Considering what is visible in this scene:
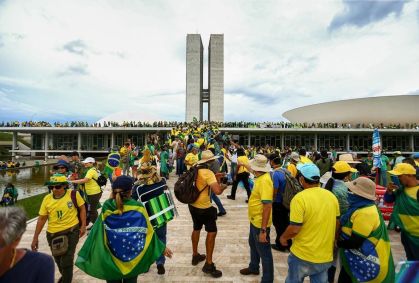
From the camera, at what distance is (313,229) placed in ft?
8.32

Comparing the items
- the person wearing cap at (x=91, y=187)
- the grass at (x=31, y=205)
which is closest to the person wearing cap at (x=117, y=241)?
the person wearing cap at (x=91, y=187)

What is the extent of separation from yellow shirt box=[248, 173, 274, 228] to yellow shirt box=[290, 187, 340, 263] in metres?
0.68

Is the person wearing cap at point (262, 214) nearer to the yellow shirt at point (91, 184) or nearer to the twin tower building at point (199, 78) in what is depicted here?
the yellow shirt at point (91, 184)

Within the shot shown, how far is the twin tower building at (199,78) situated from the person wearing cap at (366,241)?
48863 millimetres

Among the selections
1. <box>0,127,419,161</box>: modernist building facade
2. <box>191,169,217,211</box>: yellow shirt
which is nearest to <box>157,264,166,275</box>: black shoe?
<box>191,169,217,211</box>: yellow shirt

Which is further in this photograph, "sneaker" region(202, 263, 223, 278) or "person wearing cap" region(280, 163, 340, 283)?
"sneaker" region(202, 263, 223, 278)

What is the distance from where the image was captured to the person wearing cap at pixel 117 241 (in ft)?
8.12

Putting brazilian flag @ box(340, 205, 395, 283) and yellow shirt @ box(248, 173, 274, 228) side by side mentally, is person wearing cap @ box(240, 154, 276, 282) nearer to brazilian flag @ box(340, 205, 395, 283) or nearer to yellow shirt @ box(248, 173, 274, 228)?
yellow shirt @ box(248, 173, 274, 228)

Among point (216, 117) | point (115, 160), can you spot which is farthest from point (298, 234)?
point (216, 117)

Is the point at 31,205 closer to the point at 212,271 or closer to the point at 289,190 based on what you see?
the point at 212,271

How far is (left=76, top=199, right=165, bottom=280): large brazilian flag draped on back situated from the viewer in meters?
2.47

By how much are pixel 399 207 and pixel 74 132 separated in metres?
43.1

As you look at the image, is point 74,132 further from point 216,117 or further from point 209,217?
point 209,217

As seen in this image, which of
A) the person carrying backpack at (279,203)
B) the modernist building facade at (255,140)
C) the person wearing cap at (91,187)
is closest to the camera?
the person carrying backpack at (279,203)
